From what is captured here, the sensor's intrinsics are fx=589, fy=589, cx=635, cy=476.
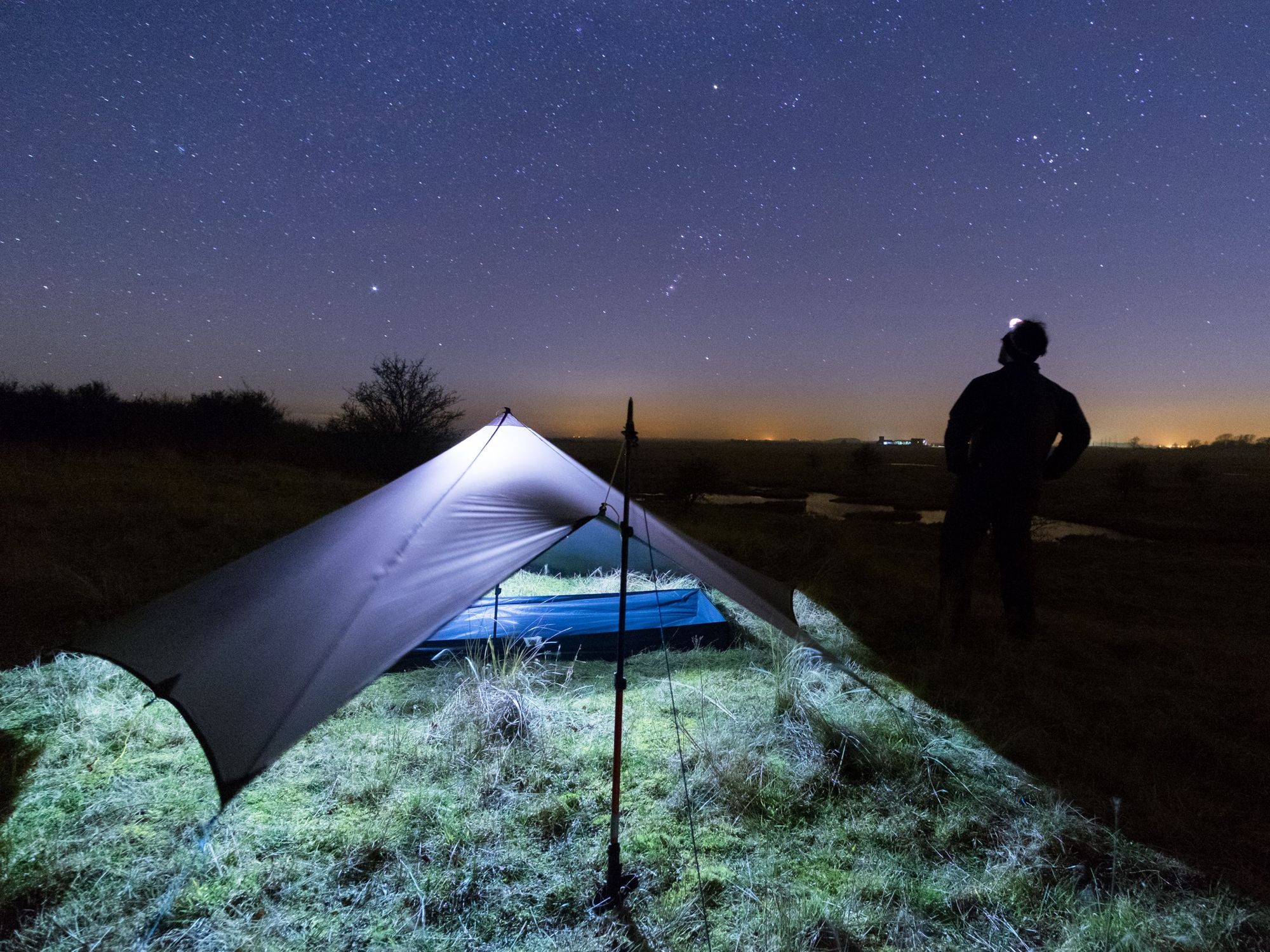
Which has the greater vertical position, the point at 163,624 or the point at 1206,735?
the point at 163,624

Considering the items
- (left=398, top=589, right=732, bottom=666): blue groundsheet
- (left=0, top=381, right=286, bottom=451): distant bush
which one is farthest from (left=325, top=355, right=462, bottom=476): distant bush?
(left=398, top=589, right=732, bottom=666): blue groundsheet

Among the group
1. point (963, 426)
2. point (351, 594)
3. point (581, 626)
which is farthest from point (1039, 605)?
point (351, 594)

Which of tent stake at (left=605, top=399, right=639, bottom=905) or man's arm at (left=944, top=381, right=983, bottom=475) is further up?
man's arm at (left=944, top=381, right=983, bottom=475)

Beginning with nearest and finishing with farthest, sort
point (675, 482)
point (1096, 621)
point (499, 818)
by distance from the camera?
point (499, 818)
point (1096, 621)
point (675, 482)

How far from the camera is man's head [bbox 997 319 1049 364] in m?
4.38

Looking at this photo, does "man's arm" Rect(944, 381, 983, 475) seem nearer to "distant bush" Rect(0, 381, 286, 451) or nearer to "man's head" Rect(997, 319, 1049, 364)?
"man's head" Rect(997, 319, 1049, 364)

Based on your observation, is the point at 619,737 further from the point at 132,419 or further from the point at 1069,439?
the point at 132,419

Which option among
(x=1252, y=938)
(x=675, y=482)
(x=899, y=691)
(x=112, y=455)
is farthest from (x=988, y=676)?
(x=112, y=455)

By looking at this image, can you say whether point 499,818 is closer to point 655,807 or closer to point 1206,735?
point 655,807

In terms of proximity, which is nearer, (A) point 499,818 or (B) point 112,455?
(A) point 499,818

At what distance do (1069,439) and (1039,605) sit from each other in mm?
3803

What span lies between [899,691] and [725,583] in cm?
162

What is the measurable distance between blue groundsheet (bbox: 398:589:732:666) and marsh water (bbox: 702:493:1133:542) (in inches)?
520

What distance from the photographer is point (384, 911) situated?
2.12 meters
